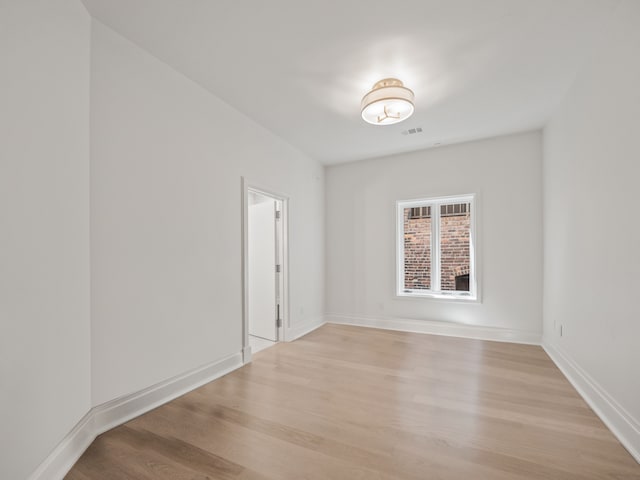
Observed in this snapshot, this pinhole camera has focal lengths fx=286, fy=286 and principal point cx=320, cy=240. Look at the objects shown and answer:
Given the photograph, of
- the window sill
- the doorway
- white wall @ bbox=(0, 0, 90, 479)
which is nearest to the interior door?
the doorway

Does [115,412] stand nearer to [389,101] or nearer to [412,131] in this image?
[389,101]

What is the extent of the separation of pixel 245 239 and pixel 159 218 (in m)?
1.01

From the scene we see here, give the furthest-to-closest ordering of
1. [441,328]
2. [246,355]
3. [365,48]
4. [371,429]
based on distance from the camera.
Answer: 1. [441,328]
2. [246,355]
3. [365,48]
4. [371,429]

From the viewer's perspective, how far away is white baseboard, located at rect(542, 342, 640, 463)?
68.7 inches

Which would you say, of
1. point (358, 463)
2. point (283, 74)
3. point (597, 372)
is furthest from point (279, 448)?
point (283, 74)

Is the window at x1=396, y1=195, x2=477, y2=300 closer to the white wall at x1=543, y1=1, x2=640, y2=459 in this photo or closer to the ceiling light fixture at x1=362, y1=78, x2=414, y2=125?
the white wall at x1=543, y1=1, x2=640, y2=459

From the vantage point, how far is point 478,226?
4.18m

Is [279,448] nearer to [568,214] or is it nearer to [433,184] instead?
[568,214]

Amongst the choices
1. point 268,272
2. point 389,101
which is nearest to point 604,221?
point 389,101

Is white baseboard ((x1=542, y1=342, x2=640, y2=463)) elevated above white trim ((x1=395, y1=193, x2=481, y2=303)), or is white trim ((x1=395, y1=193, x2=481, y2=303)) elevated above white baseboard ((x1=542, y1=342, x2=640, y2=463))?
white trim ((x1=395, y1=193, x2=481, y2=303))

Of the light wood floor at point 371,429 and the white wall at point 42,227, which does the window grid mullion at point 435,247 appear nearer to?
the light wood floor at point 371,429

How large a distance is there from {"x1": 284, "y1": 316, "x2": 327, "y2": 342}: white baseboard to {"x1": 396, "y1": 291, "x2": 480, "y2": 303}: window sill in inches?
55.4

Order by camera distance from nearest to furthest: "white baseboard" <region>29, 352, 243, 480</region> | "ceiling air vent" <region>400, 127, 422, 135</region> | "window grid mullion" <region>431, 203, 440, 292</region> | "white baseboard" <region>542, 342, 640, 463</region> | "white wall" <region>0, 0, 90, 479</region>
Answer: "white wall" <region>0, 0, 90, 479</region> → "white baseboard" <region>29, 352, 243, 480</region> → "white baseboard" <region>542, 342, 640, 463</region> → "ceiling air vent" <region>400, 127, 422, 135</region> → "window grid mullion" <region>431, 203, 440, 292</region>

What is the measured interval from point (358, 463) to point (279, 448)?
50 cm
